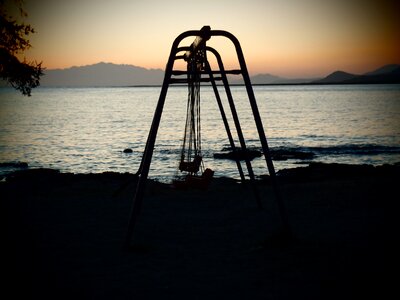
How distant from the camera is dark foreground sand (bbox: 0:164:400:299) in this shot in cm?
470

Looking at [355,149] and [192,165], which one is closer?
[192,165]

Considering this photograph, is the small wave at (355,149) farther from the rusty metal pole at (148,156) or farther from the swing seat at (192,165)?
the rusty metal pole at (148,156)

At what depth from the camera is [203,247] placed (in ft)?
20.8

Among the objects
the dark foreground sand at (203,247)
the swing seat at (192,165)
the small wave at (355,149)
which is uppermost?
the swing seat at (192,165)

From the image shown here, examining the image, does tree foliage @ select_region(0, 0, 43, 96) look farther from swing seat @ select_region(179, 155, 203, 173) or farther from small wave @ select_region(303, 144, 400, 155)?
small wave @ select_region(303, 144, 400, 155)

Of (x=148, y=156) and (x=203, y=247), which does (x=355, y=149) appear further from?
(x=148, y=156)

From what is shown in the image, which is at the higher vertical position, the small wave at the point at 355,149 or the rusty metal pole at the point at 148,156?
the rusty metal pole at the point at 148,156

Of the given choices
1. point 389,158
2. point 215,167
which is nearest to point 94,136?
point 215,167

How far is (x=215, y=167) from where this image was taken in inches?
925

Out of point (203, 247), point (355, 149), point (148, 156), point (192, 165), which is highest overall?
point (148, 156)

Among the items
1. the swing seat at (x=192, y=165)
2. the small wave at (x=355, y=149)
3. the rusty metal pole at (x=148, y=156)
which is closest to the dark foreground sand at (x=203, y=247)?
the rusty metal pole at (x=148, y=156)

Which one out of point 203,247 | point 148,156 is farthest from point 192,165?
point 148,156

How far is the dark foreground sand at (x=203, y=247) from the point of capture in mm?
4695

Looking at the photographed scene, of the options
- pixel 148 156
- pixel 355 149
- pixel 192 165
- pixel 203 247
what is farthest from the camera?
pixel 355 149
